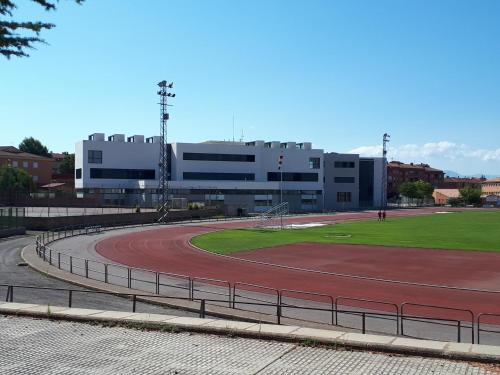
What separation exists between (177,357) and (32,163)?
12416cm

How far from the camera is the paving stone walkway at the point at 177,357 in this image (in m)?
9.73

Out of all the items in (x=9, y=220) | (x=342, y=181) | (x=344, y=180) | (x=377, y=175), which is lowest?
(x=9, y=220)

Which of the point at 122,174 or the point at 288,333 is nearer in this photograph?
the point at 288,333

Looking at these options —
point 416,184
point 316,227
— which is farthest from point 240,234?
point 416,184

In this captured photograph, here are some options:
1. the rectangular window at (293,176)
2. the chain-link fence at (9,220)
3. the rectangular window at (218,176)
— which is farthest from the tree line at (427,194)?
the chain-link fence at (9,220)

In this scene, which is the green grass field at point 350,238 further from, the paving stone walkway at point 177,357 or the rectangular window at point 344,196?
the rectangular window at point 344,196

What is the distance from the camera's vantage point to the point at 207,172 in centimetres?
10531

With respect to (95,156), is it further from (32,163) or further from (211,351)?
(211,351)

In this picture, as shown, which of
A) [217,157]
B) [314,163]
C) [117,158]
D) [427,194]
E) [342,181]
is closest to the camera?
[117,158]

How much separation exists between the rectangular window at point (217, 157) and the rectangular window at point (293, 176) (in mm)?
5828

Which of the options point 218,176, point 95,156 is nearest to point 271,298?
point 95,156

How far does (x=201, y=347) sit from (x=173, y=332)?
1.41 meters

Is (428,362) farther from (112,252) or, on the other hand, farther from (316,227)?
(316,227)

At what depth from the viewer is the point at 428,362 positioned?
996 cm
